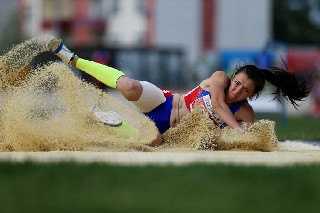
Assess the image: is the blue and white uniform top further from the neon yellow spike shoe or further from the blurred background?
the blurred background

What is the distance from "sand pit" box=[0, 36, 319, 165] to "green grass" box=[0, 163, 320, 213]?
6.75 feet

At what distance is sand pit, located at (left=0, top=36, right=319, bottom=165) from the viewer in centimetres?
914

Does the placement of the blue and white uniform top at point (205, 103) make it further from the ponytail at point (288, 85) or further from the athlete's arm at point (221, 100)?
the ponytail at point (288, 85)

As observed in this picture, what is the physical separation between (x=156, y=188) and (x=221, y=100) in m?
4.06

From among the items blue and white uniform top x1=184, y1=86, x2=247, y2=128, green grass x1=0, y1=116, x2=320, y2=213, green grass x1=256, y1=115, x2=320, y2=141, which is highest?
green grass x1=0, y1=116, x2=320, y2=213

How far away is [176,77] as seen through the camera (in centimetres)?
4166

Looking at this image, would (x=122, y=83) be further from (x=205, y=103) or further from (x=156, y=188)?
(x=156, y=188)

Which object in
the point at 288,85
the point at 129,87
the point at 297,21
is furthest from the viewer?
the point at 297,21

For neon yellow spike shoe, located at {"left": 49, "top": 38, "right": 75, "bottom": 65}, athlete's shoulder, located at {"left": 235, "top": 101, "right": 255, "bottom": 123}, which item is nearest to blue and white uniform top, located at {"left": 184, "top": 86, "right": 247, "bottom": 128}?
athlete's shoulder, located at {"left": 235, "top": 101, "right": 255, "bottom": 123}

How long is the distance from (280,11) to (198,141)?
76731mm

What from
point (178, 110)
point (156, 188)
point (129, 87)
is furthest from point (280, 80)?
point (156, 188)

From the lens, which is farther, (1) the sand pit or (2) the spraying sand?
(2) the spraying sand

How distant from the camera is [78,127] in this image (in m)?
9.62

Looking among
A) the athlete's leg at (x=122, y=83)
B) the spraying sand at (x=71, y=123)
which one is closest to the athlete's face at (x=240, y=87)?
the spraying sand at (x=71, y=123)
